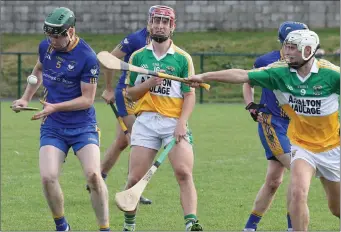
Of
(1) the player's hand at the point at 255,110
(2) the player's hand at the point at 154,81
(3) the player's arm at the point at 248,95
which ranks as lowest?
(1) the player's hand at the point at 255,110

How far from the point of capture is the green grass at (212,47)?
99.3 ft

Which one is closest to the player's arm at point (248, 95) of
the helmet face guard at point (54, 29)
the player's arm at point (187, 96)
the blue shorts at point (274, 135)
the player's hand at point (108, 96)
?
the blue shorts at point (274, 135)

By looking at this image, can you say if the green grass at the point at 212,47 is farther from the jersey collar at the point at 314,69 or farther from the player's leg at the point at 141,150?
the jersey collar at the point at 314,69

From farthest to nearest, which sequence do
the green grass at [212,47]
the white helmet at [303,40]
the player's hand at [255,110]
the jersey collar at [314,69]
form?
the green grass at [212,47] → the player's hand at [255,110] → the jersey collar at [314,69] → the white helmet at [303,40]

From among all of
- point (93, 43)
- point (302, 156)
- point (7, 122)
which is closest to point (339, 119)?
point (302, 156)

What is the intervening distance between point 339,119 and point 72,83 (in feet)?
7.83

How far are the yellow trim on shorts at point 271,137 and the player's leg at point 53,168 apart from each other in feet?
6.50

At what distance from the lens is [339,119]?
28.2 ft

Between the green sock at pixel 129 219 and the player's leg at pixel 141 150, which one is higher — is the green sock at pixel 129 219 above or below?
below

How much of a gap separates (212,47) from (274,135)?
2396 cm

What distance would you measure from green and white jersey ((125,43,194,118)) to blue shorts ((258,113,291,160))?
35.0 inches

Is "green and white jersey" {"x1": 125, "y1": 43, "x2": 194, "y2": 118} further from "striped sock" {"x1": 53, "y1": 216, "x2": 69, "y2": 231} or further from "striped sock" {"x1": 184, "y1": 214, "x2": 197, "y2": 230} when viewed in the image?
"striped sock" {"x1": 53, "y1": 216, "x2": 69, "y2": 231}

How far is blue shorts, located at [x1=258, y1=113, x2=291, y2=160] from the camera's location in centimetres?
944

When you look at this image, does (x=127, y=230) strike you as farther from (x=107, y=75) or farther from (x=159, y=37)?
(x=107, y=75)
